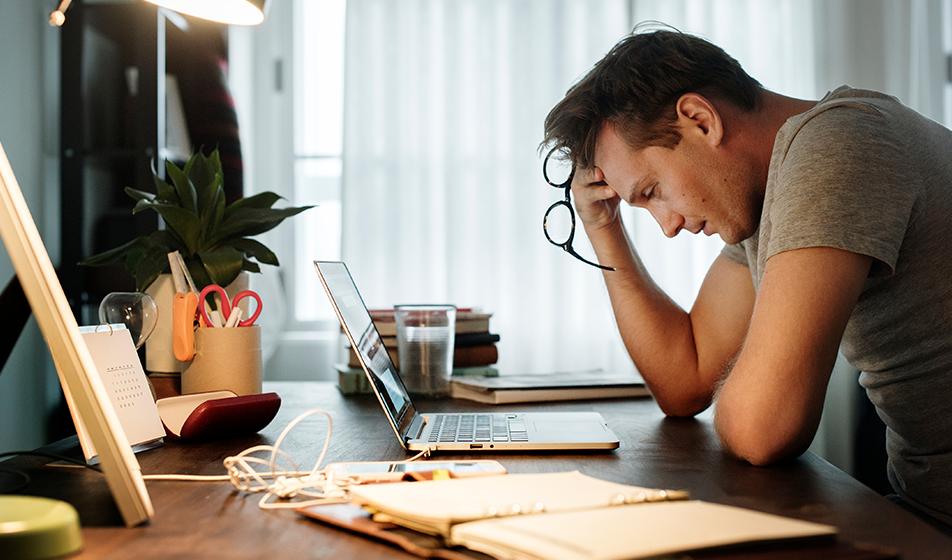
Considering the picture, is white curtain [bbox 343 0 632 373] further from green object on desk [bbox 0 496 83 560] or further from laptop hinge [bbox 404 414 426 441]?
green object on desk [bbox 0 496 83 560]

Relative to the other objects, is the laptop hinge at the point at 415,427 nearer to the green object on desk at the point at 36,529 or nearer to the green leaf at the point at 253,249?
the green leaf at the point at 253,249

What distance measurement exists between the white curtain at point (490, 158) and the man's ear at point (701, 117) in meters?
1.87

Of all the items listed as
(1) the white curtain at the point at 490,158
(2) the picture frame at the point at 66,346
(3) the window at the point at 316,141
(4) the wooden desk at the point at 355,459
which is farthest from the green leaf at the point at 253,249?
(3) the window at the point at 316,141

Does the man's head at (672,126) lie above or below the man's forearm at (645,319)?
above

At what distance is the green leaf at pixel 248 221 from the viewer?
1.42 meters

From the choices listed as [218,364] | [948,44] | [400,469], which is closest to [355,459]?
[400,469]

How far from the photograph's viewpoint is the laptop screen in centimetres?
107

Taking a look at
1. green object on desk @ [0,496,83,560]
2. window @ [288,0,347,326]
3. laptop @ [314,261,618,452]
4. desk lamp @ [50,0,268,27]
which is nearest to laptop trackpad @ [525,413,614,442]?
laptop @ [314,261,618,452]

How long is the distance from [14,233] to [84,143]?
2281 mm

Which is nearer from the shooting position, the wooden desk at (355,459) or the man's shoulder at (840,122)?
the wooden desk at (355,459)

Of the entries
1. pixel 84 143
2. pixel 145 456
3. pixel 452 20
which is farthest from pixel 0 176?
pixel 452 20

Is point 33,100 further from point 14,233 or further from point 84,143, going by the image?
point 14,233

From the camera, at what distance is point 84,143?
9.00ft

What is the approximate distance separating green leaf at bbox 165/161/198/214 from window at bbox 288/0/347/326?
188 cm
